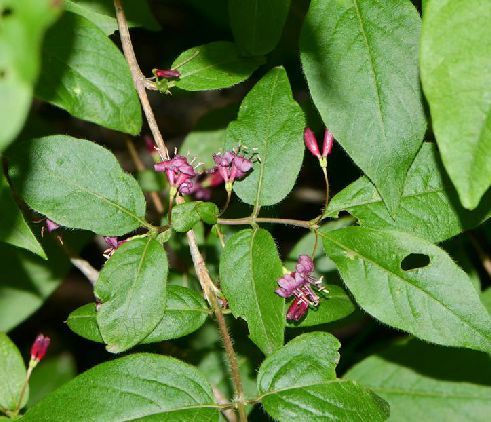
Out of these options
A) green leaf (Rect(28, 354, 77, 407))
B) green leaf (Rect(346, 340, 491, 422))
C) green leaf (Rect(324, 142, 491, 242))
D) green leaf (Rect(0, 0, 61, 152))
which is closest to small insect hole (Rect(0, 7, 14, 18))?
green leaf (Rect(0, 0, 61, 152))

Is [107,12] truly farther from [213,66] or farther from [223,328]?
[223,328]

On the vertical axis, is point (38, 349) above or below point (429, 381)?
above

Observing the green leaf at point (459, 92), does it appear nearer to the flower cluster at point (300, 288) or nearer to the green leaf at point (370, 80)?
the green leaf at point (370, 80)

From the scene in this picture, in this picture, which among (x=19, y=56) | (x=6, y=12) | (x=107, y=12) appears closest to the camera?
(x=19, y=56)

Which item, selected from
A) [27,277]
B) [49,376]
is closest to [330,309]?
[27,277]

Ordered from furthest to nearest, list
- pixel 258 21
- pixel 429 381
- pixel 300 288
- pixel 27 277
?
pixel 27 277 < pixel 429 381 < pixel 258 21 < pixel 300 288

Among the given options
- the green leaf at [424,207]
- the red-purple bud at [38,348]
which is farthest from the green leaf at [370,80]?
the red-purple bud at [38,348]

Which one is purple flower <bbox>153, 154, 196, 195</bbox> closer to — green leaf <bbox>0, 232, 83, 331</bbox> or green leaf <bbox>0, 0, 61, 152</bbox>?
green leaf <bbox>0, 232, 83, 331</bbox>
